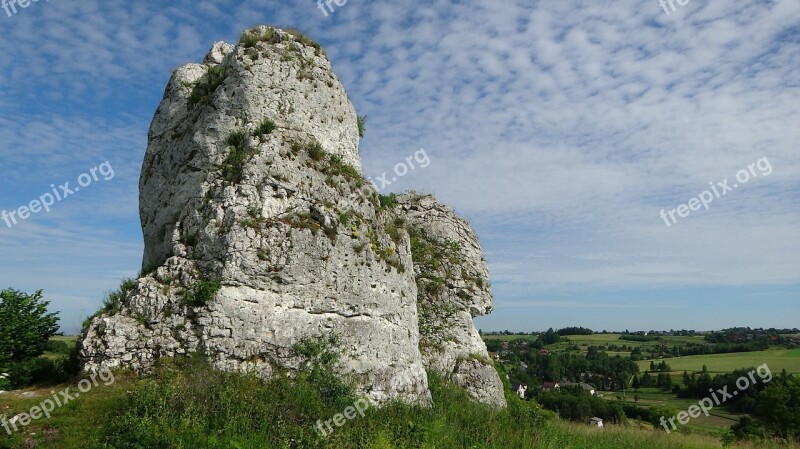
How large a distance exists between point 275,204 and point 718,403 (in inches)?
2982

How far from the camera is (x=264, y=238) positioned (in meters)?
11.1

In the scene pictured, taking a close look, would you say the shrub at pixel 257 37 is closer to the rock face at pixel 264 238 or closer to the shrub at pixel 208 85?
the rock face at pixel 264 238

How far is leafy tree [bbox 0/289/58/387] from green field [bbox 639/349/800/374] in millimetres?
83731

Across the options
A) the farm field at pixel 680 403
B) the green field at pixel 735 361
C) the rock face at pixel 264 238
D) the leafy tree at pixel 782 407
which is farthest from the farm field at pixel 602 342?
the rock face at pixel 264 238

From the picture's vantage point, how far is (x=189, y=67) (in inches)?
584

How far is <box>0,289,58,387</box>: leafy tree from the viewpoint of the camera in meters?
10.5

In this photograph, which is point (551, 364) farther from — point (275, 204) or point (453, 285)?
point (275, 204)

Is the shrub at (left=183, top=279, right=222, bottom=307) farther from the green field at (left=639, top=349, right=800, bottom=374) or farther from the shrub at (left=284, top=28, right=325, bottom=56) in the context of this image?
the green field at (left=639, top=349, right=800, bottom=374)

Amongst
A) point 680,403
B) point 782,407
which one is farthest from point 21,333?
point 680,403

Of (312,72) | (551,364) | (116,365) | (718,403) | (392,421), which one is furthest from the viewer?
(551,364)

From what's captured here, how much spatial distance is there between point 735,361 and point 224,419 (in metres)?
102

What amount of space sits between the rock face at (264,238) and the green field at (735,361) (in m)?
77.5

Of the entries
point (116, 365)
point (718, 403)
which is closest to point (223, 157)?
point (116, 365)

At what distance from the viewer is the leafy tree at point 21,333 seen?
10.5m
